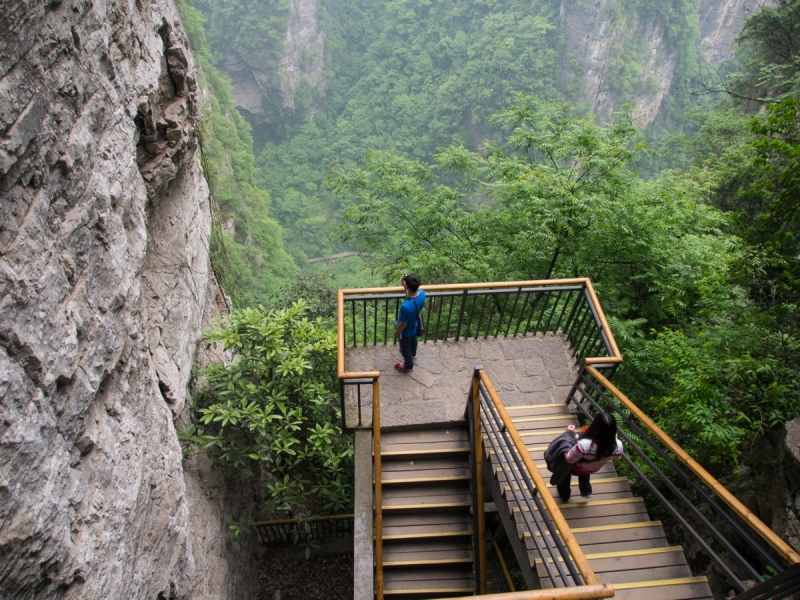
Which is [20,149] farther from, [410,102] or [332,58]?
[332,58]

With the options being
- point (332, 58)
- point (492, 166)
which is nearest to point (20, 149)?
point (492, 166)

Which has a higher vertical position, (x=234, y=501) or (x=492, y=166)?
(x=492, y=166)

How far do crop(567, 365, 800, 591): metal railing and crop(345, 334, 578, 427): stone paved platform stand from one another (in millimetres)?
457

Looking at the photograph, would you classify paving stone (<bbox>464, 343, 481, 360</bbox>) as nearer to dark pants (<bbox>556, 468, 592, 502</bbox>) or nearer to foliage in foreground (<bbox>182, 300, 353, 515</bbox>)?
foliage in foreground (<bbox>182, 300, 353, 515</bbox>)

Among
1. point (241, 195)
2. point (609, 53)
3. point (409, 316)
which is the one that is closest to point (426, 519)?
point (409, 316)

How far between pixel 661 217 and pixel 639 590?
5884 millimetres

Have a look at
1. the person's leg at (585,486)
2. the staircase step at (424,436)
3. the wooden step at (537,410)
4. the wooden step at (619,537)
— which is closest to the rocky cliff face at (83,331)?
A: the staircase step at (424,436)

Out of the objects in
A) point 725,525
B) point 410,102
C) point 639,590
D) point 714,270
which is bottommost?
point 639,590

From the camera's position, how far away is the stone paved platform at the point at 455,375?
537 cm

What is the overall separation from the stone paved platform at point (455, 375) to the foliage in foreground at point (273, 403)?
2.28 ft

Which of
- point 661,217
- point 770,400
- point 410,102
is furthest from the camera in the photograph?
point 410,102

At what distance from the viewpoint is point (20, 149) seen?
108 inches

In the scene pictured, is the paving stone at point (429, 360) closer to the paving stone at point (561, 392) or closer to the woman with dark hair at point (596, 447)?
the paving stone at point (561, 392)

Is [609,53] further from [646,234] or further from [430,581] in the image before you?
[430,581]
